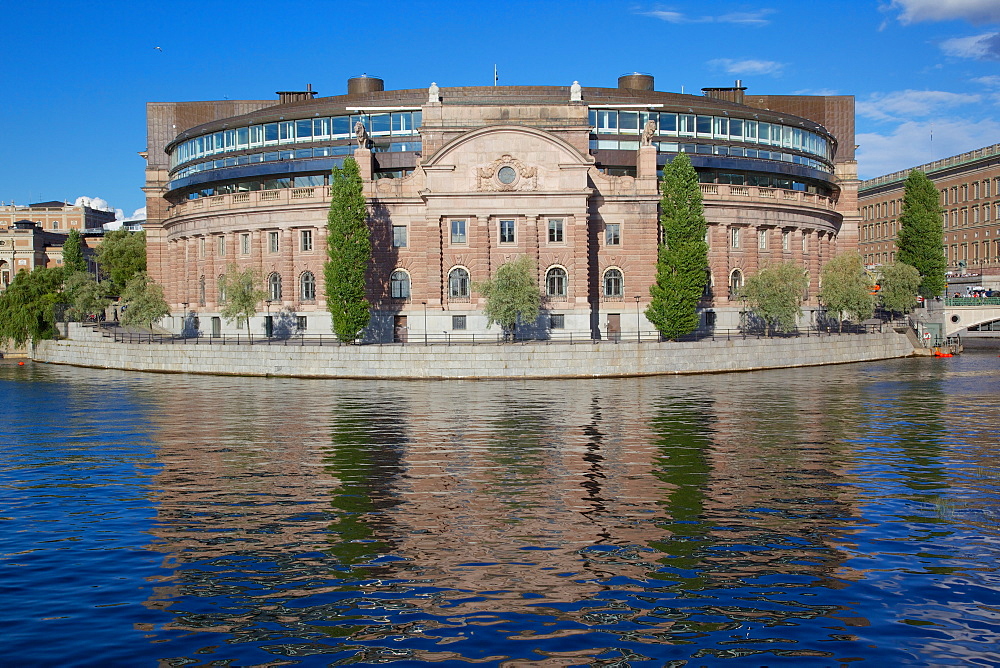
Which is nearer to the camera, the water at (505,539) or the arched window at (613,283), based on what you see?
the water at (505,539)

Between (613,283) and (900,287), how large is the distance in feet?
96.6

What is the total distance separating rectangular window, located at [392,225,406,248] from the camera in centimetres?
7919

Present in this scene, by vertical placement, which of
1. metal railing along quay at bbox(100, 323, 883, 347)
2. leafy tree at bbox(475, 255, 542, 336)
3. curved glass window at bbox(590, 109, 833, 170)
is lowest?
metal railing along quay at bbox(100, 323, 883, 347)

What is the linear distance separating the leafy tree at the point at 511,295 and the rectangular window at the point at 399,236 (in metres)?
11.8

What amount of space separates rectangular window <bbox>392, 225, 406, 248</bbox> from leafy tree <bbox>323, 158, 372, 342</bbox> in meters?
6.75

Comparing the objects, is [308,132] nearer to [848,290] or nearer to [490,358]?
[490,358]

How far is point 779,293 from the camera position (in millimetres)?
75875

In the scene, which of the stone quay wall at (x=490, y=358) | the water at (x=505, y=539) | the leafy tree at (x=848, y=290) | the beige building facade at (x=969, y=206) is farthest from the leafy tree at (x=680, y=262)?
the beige building facade at (x=969, y=206)

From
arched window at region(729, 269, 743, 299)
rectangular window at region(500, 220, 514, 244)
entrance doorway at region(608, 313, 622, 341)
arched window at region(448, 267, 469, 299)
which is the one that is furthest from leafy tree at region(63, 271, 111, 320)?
arched window at region(729, 269, 743, 299)

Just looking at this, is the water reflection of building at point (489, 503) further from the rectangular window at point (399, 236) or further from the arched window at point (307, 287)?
the arched window at point (307, 287)

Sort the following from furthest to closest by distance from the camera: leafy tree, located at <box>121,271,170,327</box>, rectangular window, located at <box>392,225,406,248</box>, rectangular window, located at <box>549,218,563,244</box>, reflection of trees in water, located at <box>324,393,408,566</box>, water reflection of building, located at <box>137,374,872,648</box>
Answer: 1. leafy tree, located at <box>121,271,170,327</box>
2. rectangular window, located at <box>392,225,406,248</box>
3. rectangular window, located at <box>549,218,563,244</box>
4. reflection of trees in water, located at <box>324,393,408,566</box>
5. water reflection of building, located at <box>137,374,872,648</box>

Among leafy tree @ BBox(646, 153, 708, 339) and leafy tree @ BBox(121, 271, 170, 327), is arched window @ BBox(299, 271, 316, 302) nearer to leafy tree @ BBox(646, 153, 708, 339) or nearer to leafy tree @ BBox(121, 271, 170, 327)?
leafy tree @ BBox(121, 271, 170, 327)

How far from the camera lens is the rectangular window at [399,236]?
79188mm

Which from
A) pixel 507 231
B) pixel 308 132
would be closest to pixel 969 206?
pixel 507 231
